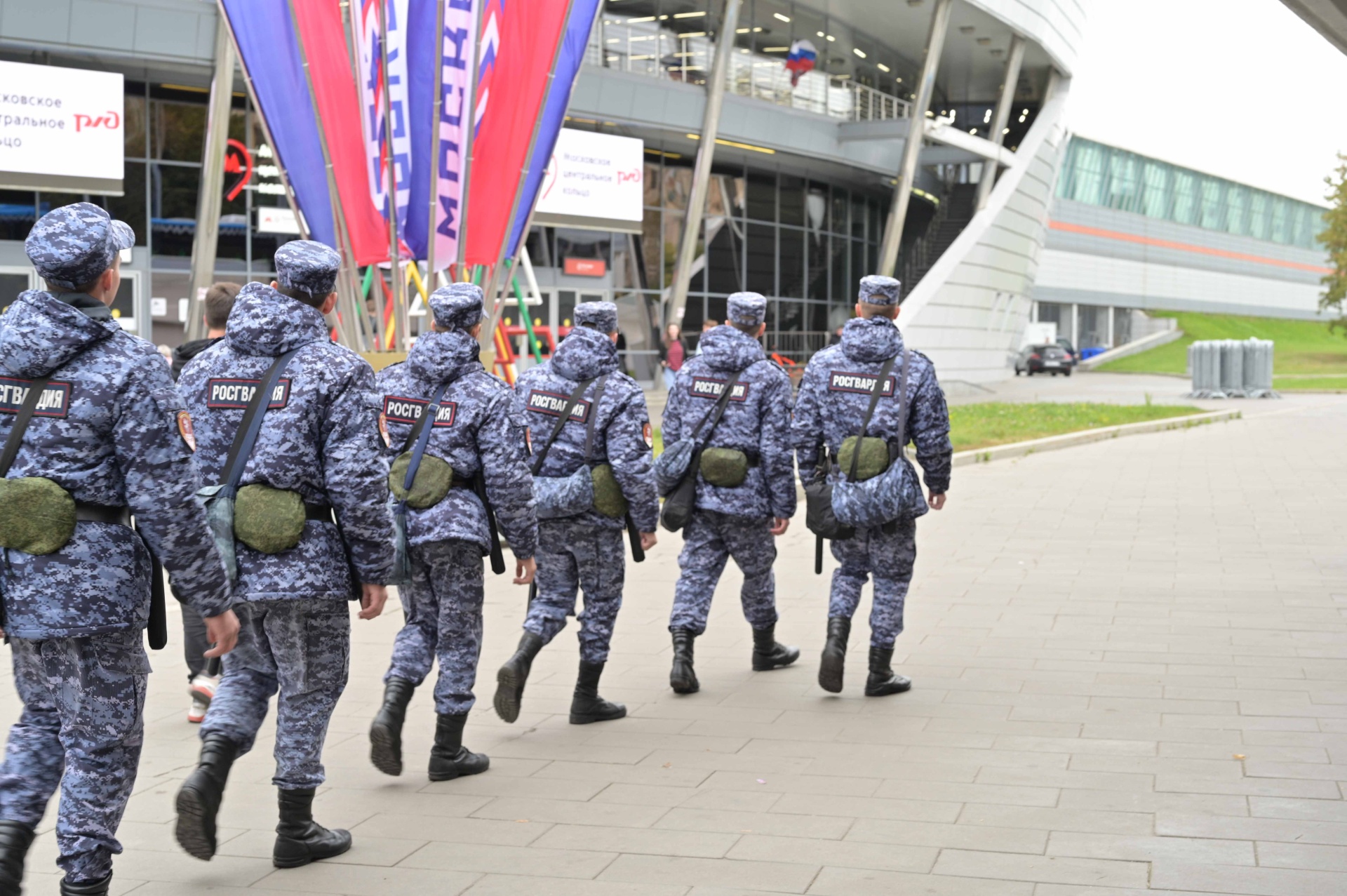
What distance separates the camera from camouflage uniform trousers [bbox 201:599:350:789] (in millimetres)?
4641

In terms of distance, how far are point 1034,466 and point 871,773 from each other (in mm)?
14223

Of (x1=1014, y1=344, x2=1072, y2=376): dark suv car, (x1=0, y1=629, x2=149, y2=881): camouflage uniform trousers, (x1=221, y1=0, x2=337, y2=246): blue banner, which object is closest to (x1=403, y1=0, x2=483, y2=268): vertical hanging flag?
(x1=221, y1=0, x2=337, y2=246): blue banner

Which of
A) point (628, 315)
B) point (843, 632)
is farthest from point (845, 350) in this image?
point (628, 315)

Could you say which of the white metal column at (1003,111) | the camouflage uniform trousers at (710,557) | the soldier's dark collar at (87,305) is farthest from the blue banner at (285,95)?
the white metal column at (1003,111)

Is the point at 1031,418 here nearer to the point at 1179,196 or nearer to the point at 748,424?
the point at 748,424

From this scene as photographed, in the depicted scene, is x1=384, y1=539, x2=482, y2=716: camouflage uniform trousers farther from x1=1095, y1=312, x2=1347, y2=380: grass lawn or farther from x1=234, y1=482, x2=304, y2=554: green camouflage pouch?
x1=1095, y1=312, x2=1347, y2=380: grass lawn

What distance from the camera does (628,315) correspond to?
33.4 metres

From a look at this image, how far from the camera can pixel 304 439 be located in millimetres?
4559

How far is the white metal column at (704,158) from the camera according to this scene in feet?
99.2

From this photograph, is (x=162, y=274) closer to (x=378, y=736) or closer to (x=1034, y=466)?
(x=1034, y=466)

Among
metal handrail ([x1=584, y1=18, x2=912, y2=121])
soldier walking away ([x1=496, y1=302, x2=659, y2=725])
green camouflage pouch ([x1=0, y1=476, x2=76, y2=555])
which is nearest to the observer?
green camouflage pouch ([x1=0, y1=476, x2=76, y2=555])

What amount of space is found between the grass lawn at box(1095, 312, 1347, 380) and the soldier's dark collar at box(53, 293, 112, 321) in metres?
47.6

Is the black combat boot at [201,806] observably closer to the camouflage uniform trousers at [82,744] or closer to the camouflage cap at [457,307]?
the camouflage uniform trousers at [82,744]

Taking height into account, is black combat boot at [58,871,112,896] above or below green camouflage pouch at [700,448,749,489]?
below
